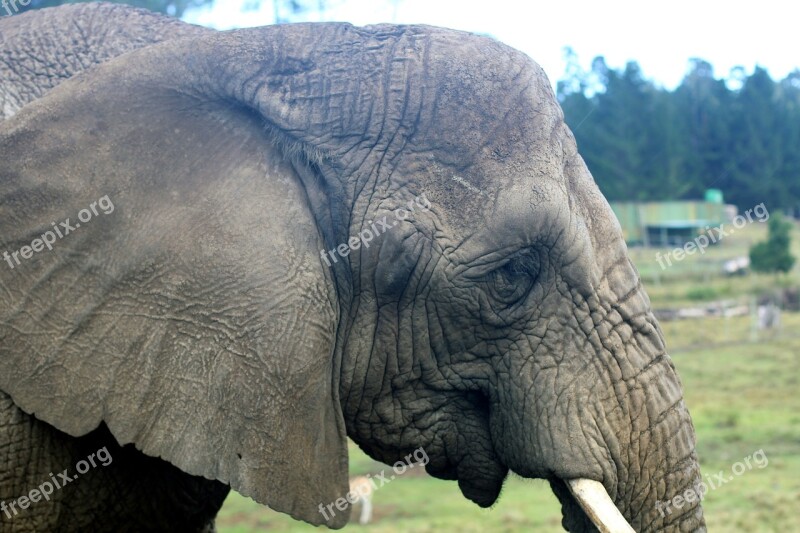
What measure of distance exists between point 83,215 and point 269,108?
57 centimetres

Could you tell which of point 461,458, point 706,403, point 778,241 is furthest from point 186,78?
point 778,241

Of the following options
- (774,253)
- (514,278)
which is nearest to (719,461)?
(514,278)

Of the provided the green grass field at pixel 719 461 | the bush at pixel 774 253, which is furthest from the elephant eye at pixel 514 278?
the bush at pixel 774 253

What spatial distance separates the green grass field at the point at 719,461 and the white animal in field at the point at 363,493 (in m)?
0.11

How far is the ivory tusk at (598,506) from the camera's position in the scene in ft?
8.84

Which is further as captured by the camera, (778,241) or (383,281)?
(778,241)

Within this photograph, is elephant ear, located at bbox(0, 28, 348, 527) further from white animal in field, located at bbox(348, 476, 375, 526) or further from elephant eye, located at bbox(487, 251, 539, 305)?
white animal in field, located at bbox(348, 476, 375, 526)

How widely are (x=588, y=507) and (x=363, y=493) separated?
4644 mm

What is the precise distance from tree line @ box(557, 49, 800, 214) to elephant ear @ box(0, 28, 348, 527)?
999 inches

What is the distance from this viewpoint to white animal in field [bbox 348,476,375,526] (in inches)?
→ 298

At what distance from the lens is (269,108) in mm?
2973

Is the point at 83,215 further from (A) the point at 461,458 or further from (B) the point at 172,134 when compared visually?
(A) the point at 461,458

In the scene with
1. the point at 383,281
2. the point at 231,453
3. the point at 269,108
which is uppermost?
the point at 269,108

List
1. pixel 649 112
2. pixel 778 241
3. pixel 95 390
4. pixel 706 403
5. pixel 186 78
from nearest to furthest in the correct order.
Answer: pixel 95 390 < pixel 186 78 < pixel 706 403 < pixel 778 241 < pixel 649 112
